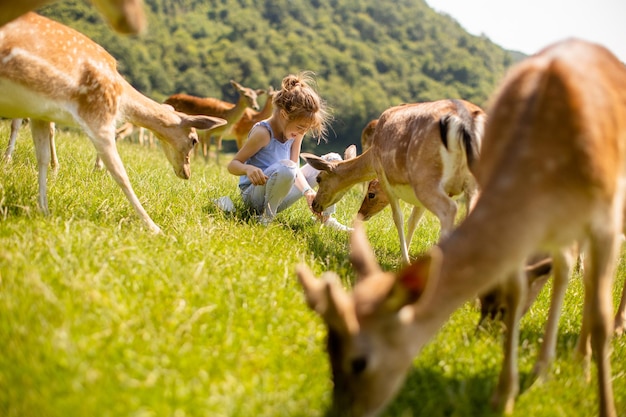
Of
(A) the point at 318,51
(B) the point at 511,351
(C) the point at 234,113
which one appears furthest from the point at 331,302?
(A) the point at 318,51

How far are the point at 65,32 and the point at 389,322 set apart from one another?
407 cm

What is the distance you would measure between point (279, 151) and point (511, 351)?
3.88 meters

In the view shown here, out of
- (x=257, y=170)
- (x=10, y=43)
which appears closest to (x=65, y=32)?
(x=10, y=43)

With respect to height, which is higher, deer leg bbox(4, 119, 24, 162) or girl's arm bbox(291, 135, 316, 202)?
girl's arm bbox(291, 135, 316, 202)

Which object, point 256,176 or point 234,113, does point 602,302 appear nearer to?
point 256,176

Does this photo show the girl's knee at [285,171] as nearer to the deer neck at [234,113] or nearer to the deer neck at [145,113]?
the deer neck at [145,113]

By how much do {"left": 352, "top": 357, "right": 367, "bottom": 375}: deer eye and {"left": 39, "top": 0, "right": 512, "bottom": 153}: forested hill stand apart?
61346 mm

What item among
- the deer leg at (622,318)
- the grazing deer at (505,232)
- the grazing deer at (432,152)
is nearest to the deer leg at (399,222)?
the grazing deer at (432,152)

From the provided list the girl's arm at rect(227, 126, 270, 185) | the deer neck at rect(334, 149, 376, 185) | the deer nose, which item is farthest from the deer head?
the deer nose

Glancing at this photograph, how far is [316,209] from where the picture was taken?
23.5 ft

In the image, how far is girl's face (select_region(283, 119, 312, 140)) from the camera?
6.19 m

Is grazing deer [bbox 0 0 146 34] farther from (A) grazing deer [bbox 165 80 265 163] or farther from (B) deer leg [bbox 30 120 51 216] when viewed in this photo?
(A) grazing deer [bbox 165 80 265 163]

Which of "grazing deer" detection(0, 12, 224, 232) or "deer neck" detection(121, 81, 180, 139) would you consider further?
"deer neck" detection(121, 81, 180, 139)

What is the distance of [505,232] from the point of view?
2.58 m
